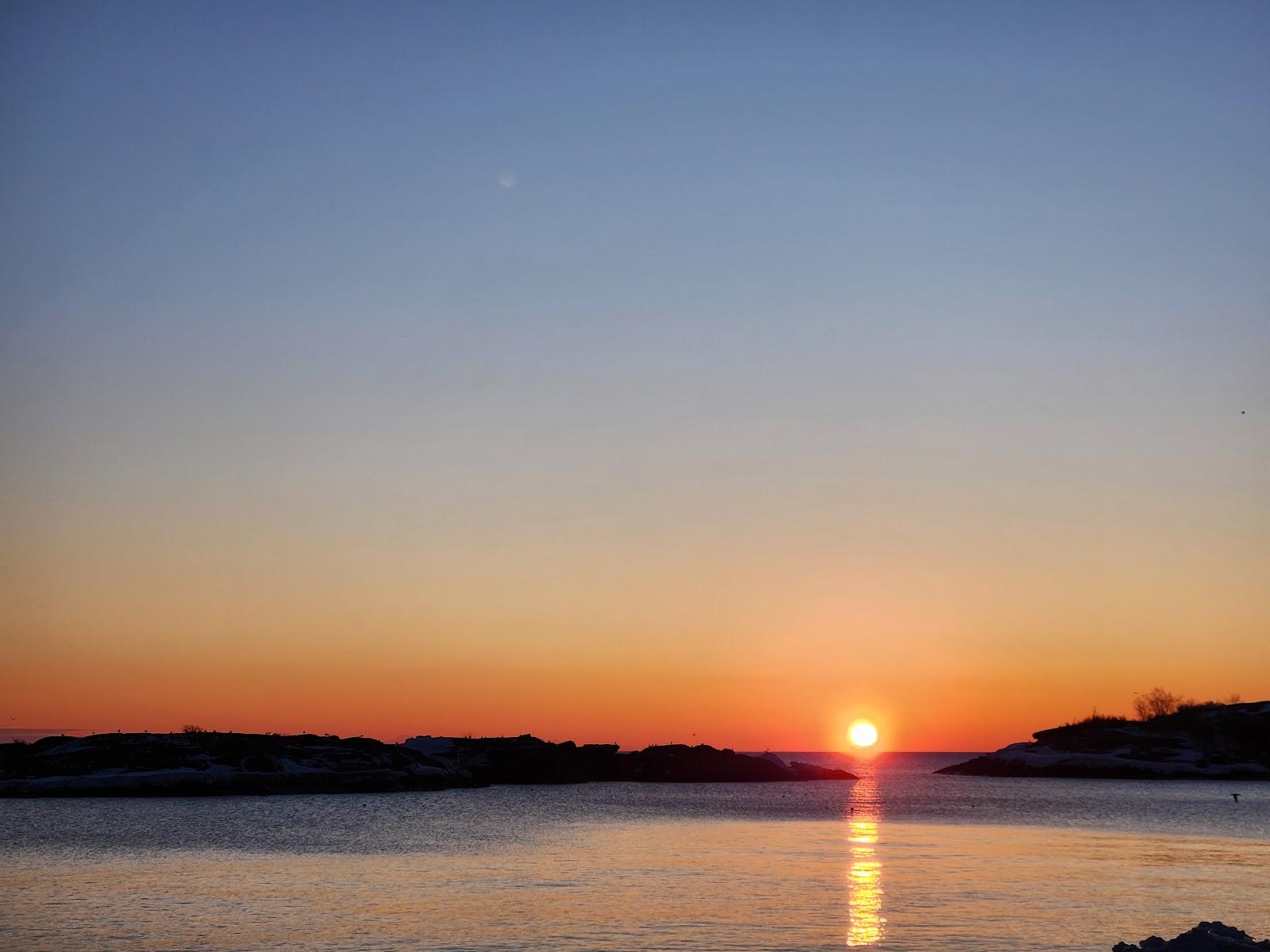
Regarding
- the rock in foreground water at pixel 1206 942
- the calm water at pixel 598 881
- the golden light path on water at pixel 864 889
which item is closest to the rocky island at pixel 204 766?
the calm water at pixel 598 881

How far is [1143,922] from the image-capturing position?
48.0m

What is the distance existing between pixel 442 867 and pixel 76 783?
3456 inches

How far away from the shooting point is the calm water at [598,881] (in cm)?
4384

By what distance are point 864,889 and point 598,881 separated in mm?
13412

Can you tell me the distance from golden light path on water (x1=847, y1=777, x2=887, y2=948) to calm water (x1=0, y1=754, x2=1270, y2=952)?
229 mm

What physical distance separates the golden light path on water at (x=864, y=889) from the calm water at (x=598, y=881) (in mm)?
229

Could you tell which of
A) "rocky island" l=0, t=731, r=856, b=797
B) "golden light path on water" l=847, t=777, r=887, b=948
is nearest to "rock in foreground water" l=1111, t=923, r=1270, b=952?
"golden light path on water" l=847, t=777, r=887, b=948

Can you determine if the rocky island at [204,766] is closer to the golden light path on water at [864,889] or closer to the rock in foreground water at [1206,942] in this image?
the golden light path on water at [864,889]

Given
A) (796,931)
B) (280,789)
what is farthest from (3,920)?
(280,789)

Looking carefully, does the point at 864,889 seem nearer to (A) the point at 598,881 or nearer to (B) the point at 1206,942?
(A) the point at 598,881

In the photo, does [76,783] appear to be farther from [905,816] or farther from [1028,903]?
[1028,903]

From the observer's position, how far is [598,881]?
61.6 m

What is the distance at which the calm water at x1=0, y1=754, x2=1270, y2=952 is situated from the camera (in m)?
43.8

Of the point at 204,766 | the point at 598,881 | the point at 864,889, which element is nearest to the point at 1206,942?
the point at 864,889
